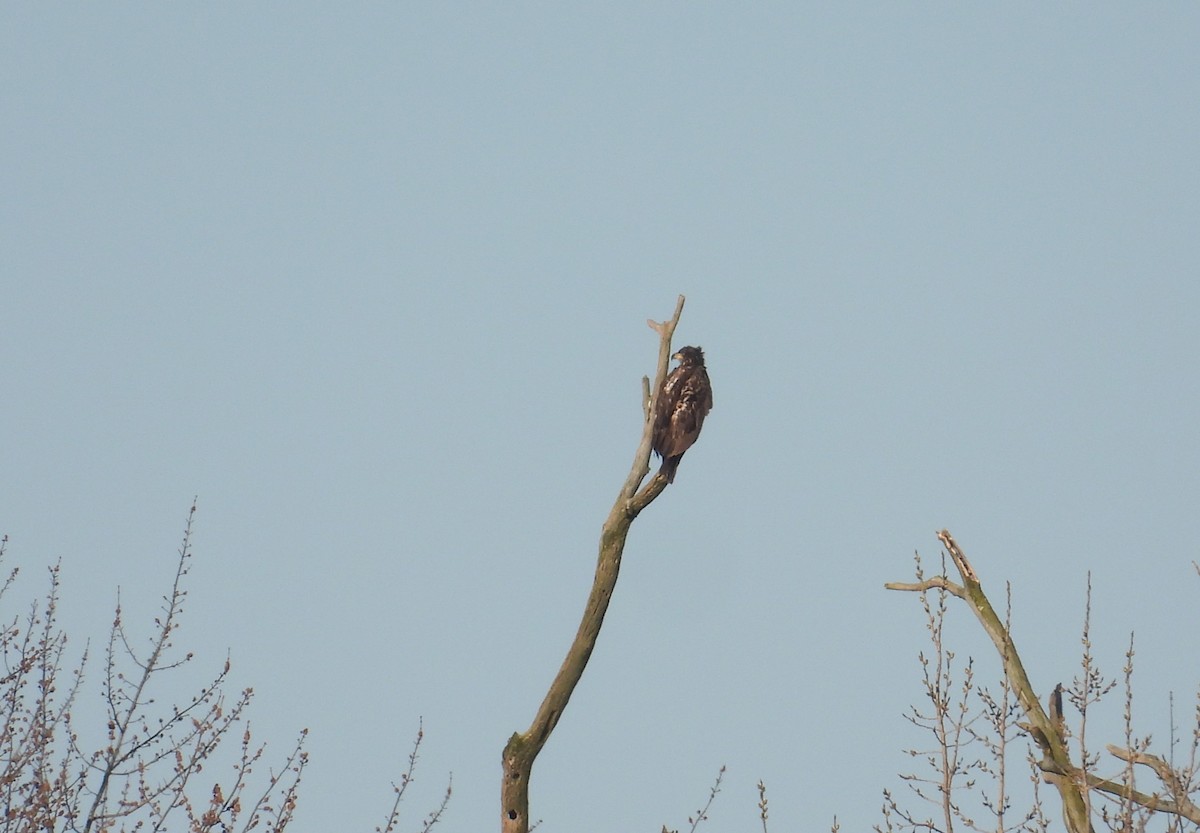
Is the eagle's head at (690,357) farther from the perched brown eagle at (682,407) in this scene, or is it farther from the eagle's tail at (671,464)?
the eagle's tail at (671,464)

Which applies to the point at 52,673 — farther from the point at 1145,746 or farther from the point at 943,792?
the point at 1145,746

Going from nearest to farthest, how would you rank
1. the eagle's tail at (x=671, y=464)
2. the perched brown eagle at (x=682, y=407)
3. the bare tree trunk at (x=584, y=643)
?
the bare tree trunk at (x=584, y=643) < the eagle's tail at (x=671, y=464) < the perched brown eagle at (x=682, y=407)

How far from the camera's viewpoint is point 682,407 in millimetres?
11211

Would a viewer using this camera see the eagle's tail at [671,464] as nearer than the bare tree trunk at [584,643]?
No

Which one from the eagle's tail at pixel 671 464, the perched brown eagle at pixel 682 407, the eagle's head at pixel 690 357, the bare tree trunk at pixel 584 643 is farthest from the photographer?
the eagle's head at pixel 690 357

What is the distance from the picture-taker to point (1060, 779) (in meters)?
7.19

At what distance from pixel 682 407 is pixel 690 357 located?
109 cm

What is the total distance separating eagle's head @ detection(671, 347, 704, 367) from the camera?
12109mm

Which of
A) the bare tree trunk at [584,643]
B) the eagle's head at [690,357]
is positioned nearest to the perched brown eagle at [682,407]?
the eagle's head at [690,357]

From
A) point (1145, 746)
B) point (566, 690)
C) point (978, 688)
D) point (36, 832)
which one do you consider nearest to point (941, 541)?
point (978, 688)

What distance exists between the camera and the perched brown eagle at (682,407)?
10.5 meters

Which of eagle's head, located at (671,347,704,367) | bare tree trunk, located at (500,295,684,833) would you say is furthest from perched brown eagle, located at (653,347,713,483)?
bare tree trunk, located at (500,295,684,833)

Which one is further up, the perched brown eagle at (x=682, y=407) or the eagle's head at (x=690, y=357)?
the eagle's head at (x=690, y=357)

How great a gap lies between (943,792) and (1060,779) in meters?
1.07
